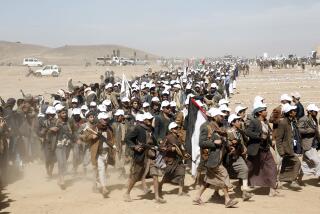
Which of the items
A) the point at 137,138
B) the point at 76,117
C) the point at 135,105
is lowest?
the point at 137,138

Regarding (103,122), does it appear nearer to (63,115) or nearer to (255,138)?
(63,115)

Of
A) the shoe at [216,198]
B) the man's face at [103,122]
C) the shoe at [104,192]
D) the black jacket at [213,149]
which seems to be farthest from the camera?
the man's face at [103,122]

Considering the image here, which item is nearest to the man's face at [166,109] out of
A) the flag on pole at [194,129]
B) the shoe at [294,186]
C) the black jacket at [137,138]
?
the flag on pole at [194,129]

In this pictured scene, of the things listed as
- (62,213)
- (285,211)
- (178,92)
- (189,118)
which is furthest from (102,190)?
(178,92)

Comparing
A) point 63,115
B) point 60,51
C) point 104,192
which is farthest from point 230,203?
point 60,51

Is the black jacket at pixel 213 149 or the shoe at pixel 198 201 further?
the shoe at pixel 198 201

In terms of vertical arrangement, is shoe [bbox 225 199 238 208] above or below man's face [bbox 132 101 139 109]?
below

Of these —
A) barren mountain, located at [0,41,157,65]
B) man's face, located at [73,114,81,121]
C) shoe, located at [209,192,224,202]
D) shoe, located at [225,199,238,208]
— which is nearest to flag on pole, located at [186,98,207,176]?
A: shoe, located at [209,192,224,202]

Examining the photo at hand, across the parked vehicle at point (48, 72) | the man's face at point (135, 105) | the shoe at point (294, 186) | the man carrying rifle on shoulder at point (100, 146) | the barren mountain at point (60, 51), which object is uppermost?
the barren mountain at point (60, 51)

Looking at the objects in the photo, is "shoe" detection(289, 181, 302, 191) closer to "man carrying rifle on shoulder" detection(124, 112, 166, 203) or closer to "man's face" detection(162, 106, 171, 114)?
"man carrying rifle on shoulder" detection(124, 112, 166, 203)

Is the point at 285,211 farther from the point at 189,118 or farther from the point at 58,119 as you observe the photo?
the point at 58,119

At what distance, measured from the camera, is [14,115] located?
10953mm

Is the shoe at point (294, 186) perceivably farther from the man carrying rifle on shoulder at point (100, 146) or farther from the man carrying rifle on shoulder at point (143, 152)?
the man carrying rifle on shoulder at point (100, 146)

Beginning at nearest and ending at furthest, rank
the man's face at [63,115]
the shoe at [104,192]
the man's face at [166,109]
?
1. the shoe at [104,192]
2. the man's face at [166,109]
3. the man's face at [63,115]
